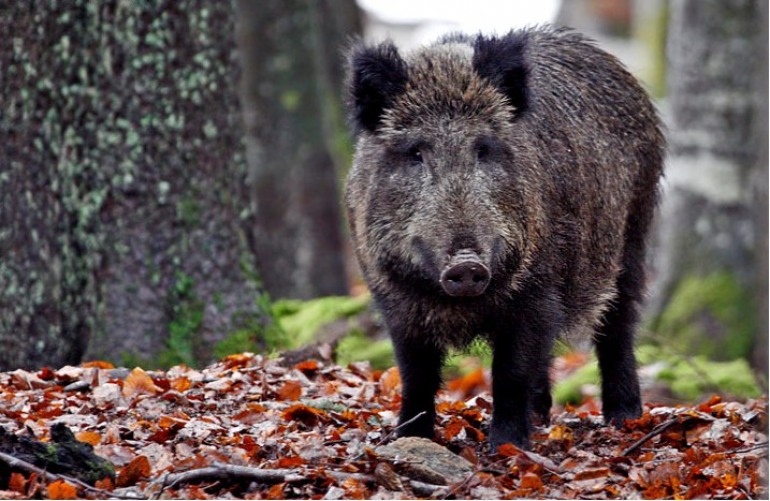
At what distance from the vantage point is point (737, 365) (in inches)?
418

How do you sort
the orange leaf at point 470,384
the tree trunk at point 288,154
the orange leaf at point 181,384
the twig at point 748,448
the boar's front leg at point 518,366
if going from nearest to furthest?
the twig at point 748,448 → the boar's front leg at point 518,366 → the orange leaf at point 181,384 → the orange leaf at point 470,384 → the tree trunk at point 288,154

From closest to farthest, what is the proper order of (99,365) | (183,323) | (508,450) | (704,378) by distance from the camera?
(508,450)
(99,365)
(183,323)
(704,378)

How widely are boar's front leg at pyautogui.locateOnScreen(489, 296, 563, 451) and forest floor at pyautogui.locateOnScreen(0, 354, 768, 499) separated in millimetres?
165

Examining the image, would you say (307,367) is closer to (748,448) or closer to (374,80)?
(374,80)

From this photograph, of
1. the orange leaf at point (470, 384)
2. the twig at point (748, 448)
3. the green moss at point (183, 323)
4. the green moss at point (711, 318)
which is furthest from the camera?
the green moss at point (711, 318)

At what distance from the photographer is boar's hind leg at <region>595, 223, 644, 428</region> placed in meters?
7.37

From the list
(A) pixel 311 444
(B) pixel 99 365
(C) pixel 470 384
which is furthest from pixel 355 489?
(C) pixel 470 384

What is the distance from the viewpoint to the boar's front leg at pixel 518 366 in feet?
20.0

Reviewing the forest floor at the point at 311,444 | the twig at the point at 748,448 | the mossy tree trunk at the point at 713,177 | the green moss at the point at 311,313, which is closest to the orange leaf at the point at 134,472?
the forest floor at the point at 311,444

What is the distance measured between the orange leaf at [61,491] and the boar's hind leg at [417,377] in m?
1.98

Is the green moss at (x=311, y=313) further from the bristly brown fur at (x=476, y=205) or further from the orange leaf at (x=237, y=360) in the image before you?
the bristly brown fur at (x=476, y=205)

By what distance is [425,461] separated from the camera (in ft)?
17.5

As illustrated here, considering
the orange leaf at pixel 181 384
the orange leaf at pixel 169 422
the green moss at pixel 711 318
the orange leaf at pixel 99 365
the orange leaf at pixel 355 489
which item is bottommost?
the green moss at pixel 711 318

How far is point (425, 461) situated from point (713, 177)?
8.53 meters
